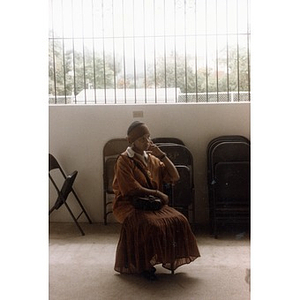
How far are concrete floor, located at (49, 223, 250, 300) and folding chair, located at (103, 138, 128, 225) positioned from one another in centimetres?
11

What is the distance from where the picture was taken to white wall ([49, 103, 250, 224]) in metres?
2.10

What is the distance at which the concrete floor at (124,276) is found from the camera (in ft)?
6.75

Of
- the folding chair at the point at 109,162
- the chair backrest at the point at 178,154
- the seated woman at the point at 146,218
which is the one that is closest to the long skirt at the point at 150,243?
the seated woman at the point at 146,218

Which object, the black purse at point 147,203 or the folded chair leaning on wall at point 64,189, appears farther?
the black purse at point 147,203

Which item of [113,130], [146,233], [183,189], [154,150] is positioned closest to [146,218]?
[146,233]

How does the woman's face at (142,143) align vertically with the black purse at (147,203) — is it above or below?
above

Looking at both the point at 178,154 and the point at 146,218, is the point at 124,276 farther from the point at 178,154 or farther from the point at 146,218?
the point at 178,154

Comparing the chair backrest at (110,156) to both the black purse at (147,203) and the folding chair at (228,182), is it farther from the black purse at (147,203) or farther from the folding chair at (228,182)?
the folding chair at (228,182)

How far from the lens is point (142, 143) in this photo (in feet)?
6.95

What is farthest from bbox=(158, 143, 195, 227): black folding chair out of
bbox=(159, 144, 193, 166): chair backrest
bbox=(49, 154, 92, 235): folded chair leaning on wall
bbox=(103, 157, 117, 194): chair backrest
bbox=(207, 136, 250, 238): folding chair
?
bbox=(49, 154, 92, 235): folded chair leaning on wall

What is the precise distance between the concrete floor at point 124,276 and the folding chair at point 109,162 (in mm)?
112
